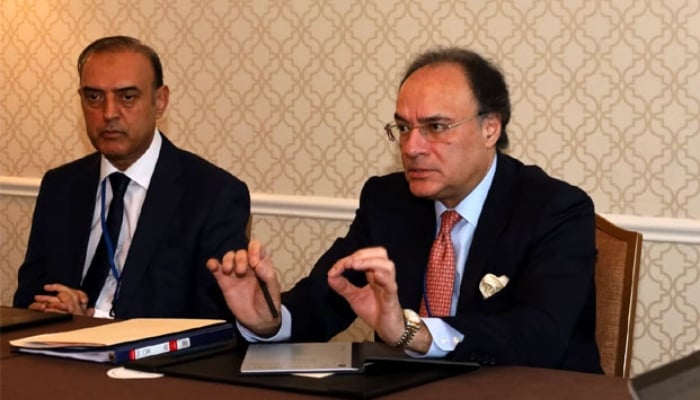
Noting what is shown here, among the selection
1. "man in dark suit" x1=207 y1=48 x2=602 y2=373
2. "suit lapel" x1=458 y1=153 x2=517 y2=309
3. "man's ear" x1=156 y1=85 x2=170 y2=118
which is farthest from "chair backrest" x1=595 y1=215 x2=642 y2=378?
"man's ear" x1=156 y1=85 x2=170 y2=118

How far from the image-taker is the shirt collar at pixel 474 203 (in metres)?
2.68

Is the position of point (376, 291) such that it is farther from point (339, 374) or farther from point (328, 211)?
point (328, 211)

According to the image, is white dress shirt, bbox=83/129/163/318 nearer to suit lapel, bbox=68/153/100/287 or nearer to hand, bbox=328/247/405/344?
suit lapel, bbox=68/153/100/287

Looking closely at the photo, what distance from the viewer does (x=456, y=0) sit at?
3.96 m

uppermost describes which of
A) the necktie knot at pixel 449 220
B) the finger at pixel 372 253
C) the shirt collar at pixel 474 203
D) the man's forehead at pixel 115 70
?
the man's forehead at pixel 115 70

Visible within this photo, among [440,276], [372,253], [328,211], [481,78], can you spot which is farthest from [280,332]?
[328,211]

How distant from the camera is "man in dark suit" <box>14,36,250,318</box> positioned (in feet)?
10.5

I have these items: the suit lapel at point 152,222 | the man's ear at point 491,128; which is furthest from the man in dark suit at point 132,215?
the man's ear at point 491,128

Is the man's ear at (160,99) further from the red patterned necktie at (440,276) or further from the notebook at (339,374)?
the notebook at (339,374)

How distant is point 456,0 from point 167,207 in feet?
4.44

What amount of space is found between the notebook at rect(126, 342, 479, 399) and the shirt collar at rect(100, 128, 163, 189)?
1.22m

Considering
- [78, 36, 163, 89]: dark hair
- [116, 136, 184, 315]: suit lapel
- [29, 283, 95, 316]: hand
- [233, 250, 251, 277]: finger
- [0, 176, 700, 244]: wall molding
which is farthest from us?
[0, 176, 700, 244]: wall molding

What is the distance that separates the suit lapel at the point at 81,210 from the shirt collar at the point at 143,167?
0.16 ft

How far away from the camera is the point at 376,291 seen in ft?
7.02
